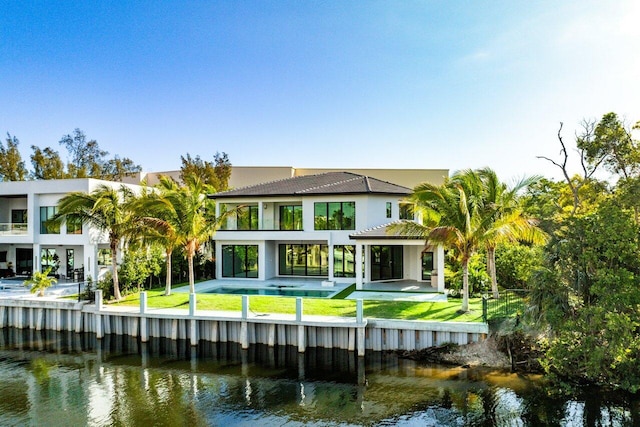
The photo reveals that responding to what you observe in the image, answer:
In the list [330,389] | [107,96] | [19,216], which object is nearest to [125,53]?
[107,96]

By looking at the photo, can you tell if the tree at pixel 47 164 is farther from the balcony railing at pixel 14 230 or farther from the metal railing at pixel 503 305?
the metal railing at pixel 503 305

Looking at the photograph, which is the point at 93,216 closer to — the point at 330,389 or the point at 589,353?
the point at 330,389

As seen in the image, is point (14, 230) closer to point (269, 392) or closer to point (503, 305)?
point (269, 392)

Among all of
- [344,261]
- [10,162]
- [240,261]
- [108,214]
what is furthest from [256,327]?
[10,162]

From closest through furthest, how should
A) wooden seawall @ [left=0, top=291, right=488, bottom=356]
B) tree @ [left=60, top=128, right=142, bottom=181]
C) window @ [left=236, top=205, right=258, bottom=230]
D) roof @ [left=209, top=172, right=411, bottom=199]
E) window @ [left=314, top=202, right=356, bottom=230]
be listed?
1. wooden seawall @ [left=0, top=291, right=488, bottom=356]
2. window @ [left=314, top=202, right=356, bottom=230]
3. roof @ [left=209, top=172, right=411, bottom=199]
4. window @ [left=236, top=205, right=258, bottom=230]
5. tree @ [left=60, top=128, right=142, bottom=181]

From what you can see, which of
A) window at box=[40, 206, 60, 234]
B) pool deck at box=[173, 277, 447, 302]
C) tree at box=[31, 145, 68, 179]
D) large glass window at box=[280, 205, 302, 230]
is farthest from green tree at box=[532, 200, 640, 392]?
tree at box=[31, 145, 68, 179]

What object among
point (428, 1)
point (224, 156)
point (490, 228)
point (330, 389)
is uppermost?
point (428, 1)

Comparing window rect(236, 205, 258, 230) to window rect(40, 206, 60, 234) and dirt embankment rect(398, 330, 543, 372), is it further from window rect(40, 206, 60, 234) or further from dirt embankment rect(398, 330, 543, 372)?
dirt embankment rect(398, 330, 543, 372)
